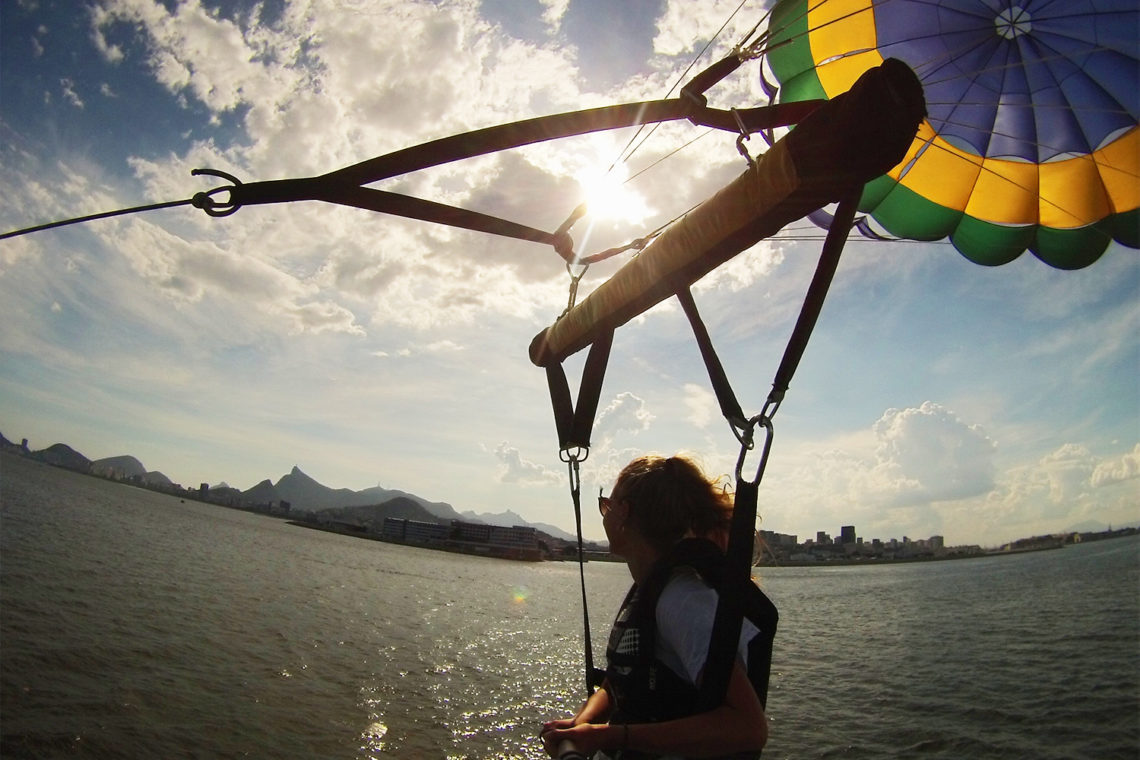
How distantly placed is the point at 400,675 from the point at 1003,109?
53.8ft

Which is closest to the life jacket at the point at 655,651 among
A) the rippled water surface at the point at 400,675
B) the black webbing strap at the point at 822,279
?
the black webbing strap at the point at 822,279

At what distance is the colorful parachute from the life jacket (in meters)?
5.00

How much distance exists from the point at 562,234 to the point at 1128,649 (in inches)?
1070

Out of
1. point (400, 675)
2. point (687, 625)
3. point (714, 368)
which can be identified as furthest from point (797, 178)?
point (400, 675)

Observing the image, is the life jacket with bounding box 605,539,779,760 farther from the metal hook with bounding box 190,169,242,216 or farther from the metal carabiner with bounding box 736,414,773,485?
the metal hook with bounding box 190,169,242,216

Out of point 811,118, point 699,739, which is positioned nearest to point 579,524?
point 699,739

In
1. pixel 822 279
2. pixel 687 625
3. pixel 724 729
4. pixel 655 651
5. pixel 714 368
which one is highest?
pixel 822 279

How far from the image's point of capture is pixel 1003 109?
6.12 meters

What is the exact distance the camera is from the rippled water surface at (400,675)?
9.80 m

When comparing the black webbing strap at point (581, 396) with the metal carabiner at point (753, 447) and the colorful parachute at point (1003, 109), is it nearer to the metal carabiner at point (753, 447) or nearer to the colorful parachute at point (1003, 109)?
the metal carabiner at point (753, 447)

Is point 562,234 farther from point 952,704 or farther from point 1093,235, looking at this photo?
point 952,704

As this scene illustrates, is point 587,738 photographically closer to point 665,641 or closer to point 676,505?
point 665,641

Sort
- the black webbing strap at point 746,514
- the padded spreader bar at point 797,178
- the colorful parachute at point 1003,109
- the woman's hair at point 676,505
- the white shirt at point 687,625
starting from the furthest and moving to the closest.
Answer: the colorful parachute at point 1003,109 → the woman's hair at point 676,505 → the white shirt at point 687,625 → the black webbing strap at point 746,514 → the padded spreader bar at point 797,178

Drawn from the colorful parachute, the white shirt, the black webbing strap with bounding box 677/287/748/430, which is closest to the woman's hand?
the white shirt
